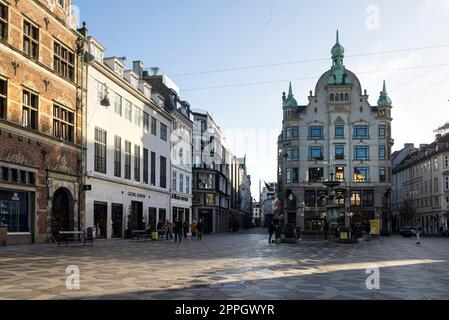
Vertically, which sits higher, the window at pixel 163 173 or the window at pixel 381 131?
the window at pixel 381 131

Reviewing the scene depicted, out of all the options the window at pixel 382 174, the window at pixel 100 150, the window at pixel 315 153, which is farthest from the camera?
the window at pixel 315 153

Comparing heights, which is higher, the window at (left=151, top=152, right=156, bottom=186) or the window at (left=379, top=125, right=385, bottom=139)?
the window at (left=379, top=125, right=385, bottom=139)

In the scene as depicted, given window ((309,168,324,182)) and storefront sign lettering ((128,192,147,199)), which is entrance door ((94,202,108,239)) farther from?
window ((309,168,324,182))

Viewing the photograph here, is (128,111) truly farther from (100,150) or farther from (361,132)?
(361,132)

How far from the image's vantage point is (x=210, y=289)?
11.6 metres

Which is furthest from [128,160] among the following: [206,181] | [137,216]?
[206,181]

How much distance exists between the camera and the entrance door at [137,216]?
1773 inches

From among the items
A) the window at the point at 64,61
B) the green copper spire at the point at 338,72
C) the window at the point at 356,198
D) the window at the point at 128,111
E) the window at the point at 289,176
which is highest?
the green copper spire at the point at 338,72

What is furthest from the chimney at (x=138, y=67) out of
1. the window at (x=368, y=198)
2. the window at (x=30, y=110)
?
the window at (x=368, y=198)

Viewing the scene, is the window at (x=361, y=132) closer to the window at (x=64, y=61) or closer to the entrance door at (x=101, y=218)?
the entrance door at (x=101, y=218)

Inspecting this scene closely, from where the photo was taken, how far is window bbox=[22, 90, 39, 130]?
94.4ft

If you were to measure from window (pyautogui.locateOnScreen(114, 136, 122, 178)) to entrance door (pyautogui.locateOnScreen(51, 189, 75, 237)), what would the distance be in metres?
7.86

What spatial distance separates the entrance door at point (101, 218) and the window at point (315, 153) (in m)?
48.4

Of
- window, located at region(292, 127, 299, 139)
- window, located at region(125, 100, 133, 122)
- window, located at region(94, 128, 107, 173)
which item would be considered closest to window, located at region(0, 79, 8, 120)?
window, located at region(94, 128, 107, 173)
